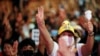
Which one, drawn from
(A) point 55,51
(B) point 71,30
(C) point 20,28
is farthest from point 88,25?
(C) point 20,28

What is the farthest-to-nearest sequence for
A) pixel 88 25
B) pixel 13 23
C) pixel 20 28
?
1. pixel 13 23
2. pixel 20 28
3. pixel 88 25

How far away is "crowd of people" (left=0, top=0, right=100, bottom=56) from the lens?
381 cm

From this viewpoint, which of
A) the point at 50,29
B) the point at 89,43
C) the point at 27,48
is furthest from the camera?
the point at 50,29

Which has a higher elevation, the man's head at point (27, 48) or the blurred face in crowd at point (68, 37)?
the blurred face in crowd at point (68, 37)

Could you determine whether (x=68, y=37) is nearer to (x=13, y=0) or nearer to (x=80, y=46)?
(x=80, y=46)

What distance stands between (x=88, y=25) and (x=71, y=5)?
11.0ft

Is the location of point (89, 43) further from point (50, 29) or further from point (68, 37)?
point (50, 29)

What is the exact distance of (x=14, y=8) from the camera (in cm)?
738

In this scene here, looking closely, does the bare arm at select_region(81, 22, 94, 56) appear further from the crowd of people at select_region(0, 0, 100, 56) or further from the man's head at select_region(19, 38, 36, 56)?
the man's head at select_region(19, 38, 36, 56)

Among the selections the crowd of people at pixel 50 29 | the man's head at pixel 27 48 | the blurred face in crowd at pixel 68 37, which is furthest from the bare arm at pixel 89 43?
the man's head at pixel 27 48

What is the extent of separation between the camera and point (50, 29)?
20.8 ft

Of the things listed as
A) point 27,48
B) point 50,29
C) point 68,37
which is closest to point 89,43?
point 68,37

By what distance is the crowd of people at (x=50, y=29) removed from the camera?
3812 mm

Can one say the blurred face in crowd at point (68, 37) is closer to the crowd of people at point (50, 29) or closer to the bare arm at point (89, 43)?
the crowd of people at point (50, 29)
